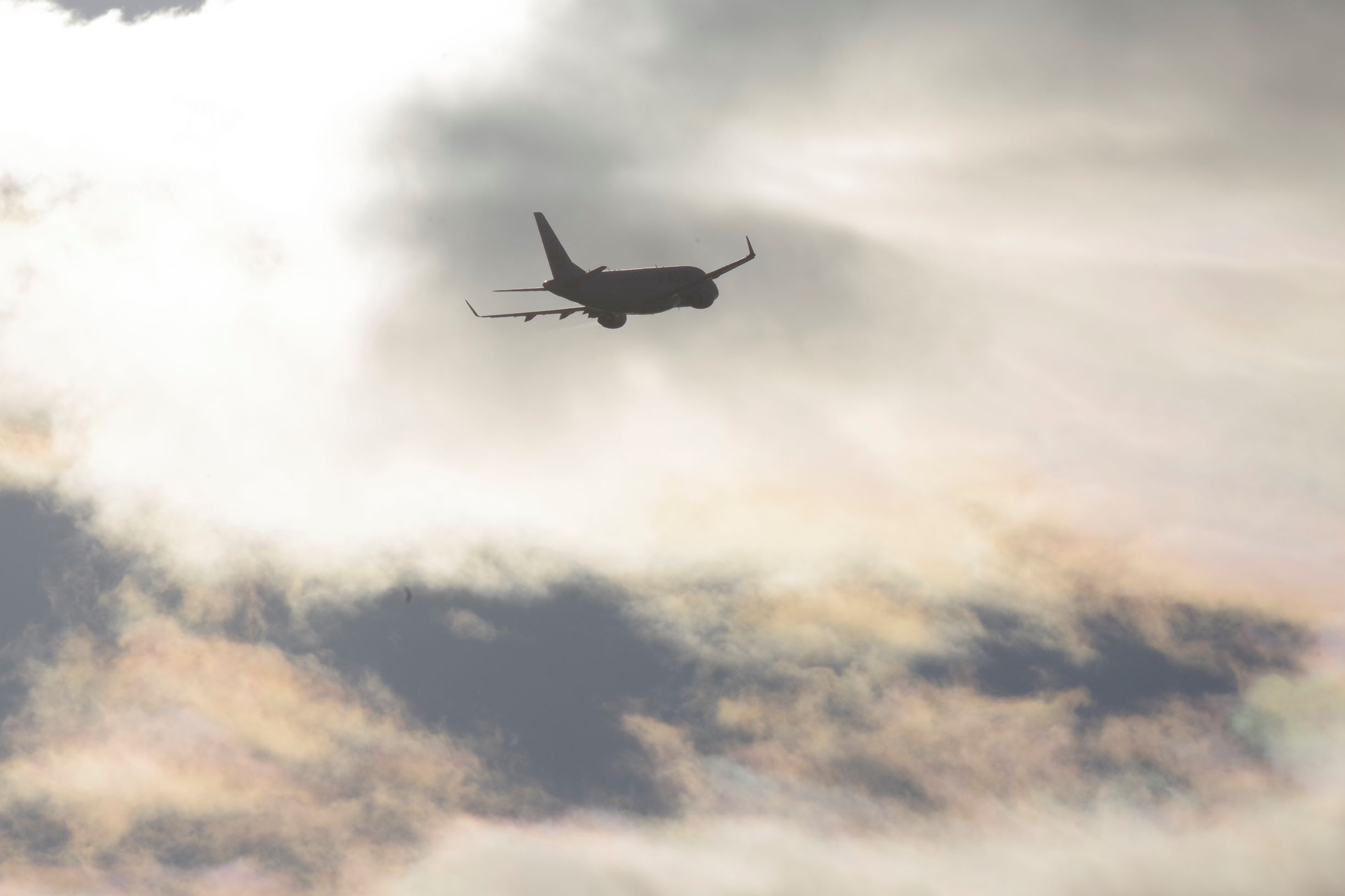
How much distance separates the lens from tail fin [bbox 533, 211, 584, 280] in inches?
5851

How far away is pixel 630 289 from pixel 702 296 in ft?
39.7

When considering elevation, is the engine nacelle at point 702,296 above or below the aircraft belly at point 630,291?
above

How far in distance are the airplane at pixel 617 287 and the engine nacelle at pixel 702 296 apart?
0.29 ft

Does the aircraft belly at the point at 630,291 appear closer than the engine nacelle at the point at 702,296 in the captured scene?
Yes

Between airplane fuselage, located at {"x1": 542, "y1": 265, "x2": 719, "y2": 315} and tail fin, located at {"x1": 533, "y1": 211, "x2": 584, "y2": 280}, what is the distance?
1.79 meters

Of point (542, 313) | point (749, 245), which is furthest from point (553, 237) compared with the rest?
point (749, 245)

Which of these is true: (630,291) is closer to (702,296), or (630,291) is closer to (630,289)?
(630,289)

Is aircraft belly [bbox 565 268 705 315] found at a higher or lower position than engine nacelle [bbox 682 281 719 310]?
lower

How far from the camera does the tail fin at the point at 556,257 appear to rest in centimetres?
14862

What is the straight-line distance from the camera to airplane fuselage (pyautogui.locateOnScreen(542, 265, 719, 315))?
14562 centimetres

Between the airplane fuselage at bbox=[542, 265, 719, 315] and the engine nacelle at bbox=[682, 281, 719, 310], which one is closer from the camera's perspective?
the airplane fuselage at bbox=[542, 265, 719, 315]

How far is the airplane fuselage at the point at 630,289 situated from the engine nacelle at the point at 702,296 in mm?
1362

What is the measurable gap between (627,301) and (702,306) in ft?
41.2

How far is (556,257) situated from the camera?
151 m
